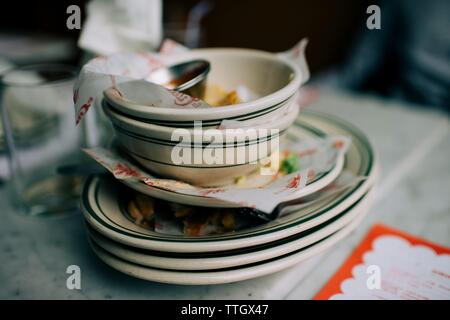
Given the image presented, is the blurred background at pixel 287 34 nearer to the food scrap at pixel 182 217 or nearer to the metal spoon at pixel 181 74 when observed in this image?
the metal spoon at pixel 181 74

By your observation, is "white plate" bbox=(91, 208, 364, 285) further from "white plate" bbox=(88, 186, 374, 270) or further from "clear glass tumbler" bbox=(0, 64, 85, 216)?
"clear glass tumbler" bbox=(0, 64, 85, 216)

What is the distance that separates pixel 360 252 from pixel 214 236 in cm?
25

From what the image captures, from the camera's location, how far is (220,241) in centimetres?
43

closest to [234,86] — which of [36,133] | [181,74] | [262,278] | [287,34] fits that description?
[181,74]

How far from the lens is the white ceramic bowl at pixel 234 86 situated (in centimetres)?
44

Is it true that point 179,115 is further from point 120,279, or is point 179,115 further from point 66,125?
point 66,125

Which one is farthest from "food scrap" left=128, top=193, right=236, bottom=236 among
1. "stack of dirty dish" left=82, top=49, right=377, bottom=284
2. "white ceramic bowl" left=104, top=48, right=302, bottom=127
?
"white ceramic bowl" left=104, top=48, right=302, bottom=127

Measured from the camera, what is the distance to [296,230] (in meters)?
0.45

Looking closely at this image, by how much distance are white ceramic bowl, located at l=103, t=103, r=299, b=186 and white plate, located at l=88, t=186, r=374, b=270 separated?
0.34ft

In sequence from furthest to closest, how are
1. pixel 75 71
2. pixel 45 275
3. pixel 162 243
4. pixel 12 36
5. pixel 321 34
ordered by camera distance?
pixel 321 34, pixel 12 36, pixel 75 71, pixel 45 275, pixel 162 243

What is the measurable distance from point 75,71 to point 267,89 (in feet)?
1.09

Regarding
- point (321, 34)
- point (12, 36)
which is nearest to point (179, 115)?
point (12, 36)

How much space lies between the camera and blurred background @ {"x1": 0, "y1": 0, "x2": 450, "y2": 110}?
2.35ft

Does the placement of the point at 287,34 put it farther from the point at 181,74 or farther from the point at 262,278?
the point at 262,278
